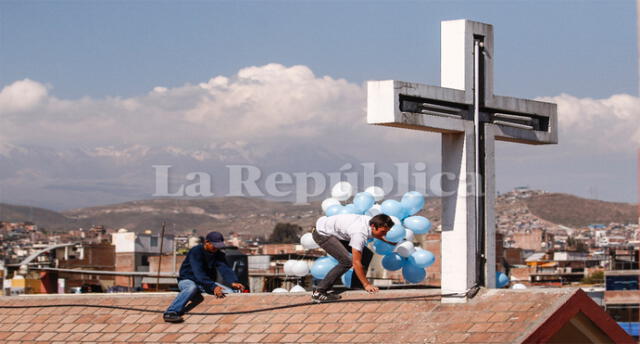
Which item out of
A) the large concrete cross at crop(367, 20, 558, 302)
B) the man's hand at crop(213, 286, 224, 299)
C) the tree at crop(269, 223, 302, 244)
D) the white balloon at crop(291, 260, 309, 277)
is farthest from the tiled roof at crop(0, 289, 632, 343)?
the tree at crop(269, 223, 302, 244)

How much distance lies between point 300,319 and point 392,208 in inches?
272

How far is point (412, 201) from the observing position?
17078 millimetres

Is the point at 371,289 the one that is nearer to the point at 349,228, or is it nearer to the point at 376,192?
the point at 349,228

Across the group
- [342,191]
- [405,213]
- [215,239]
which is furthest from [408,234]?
[215,239]

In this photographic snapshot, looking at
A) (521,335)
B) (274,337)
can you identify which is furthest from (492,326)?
(274,337)

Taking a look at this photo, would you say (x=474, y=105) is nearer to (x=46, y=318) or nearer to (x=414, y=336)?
(x=414, y=336)

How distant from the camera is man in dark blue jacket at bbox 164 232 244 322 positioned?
11.0 metres

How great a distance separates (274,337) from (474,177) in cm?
226

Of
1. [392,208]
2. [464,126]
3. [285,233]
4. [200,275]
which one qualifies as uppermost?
[464,126]

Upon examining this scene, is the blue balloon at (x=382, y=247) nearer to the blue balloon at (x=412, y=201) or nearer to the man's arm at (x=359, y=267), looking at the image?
the blue balloon at (x=412, y=201)

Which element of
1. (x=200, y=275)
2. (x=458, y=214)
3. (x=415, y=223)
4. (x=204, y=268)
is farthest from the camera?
(x=415, y=223)

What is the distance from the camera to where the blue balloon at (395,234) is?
15969 mm

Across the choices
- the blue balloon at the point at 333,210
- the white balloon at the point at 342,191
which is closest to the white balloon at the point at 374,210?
the blue balloon at the point at 333,210

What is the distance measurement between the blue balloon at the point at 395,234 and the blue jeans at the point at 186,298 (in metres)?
5.07
